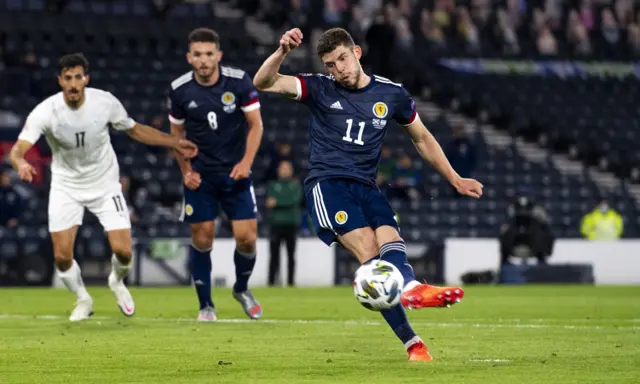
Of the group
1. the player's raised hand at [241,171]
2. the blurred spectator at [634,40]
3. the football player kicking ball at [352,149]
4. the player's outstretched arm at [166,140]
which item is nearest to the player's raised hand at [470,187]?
the football player kicking ball at [352,149]

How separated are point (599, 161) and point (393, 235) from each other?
23.1 meters

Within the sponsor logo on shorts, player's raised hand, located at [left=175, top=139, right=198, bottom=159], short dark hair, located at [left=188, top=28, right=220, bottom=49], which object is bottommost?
the sponsor logo on shorts

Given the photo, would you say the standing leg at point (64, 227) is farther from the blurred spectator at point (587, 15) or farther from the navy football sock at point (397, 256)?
the blurred spectator at point (587, 15)

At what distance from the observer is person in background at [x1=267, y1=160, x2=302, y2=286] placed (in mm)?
20609

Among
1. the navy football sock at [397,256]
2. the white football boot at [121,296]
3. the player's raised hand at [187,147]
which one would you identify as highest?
the player's raised hand at [187,147]

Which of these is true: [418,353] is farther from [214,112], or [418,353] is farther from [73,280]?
[73,280]

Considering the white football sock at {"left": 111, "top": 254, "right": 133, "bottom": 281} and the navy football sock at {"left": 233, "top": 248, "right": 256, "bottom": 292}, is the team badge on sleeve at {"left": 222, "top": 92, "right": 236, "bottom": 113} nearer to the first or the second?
the navy football sock at {"left": 233, "top": 248, "right": 256, "bottom": 292}

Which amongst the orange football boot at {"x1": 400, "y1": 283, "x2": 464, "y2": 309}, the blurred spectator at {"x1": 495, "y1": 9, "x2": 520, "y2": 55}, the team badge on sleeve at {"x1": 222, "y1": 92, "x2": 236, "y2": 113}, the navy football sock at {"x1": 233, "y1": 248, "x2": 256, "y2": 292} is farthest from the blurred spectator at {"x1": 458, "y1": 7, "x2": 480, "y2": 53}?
the orange football boot at {"x1": 400, "y1": 283, "x2": 464, "y2": 309}

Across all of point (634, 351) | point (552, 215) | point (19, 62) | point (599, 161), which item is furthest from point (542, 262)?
point (634, 351)

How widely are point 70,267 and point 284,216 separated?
8.85 metres

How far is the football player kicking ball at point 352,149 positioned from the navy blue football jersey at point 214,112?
3218 mm

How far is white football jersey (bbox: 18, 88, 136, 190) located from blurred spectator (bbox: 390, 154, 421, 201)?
1316 cm

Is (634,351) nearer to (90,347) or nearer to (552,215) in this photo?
(90,347)

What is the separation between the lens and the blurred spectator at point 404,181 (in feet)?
81.1
